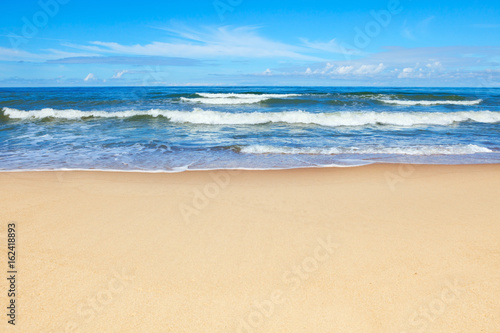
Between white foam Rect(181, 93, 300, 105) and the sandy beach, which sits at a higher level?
the sandy beach

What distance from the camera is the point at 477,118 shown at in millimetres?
16156

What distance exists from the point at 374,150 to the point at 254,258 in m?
6.49

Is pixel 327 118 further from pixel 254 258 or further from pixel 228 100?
pixel 228 100

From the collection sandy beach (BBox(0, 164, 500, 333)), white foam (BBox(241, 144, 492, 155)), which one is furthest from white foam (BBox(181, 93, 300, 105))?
sandy beach (BBox(0, 164, 500, 333))

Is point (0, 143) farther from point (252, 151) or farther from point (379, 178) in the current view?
point (379, 178)

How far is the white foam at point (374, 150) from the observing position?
797 centimetres

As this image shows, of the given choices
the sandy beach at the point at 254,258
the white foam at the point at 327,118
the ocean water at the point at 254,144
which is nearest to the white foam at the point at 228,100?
the white foam at the point at 327,118

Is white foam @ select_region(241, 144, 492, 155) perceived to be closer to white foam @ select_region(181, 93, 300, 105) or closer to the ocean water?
the ocean water

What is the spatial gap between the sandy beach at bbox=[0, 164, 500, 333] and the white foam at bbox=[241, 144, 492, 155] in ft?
10.3

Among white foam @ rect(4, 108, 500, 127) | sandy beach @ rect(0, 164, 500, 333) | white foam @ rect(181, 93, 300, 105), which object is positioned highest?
sandy beach @ rect(0, 164, 500, 333)

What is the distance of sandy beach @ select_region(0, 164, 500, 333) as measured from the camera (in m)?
2.18

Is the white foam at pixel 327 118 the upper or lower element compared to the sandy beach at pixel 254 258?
lower

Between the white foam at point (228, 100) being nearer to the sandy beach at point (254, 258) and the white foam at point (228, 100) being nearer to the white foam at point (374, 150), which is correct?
the white foam at point (374, 150)

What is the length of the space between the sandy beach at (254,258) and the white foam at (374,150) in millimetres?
3134
